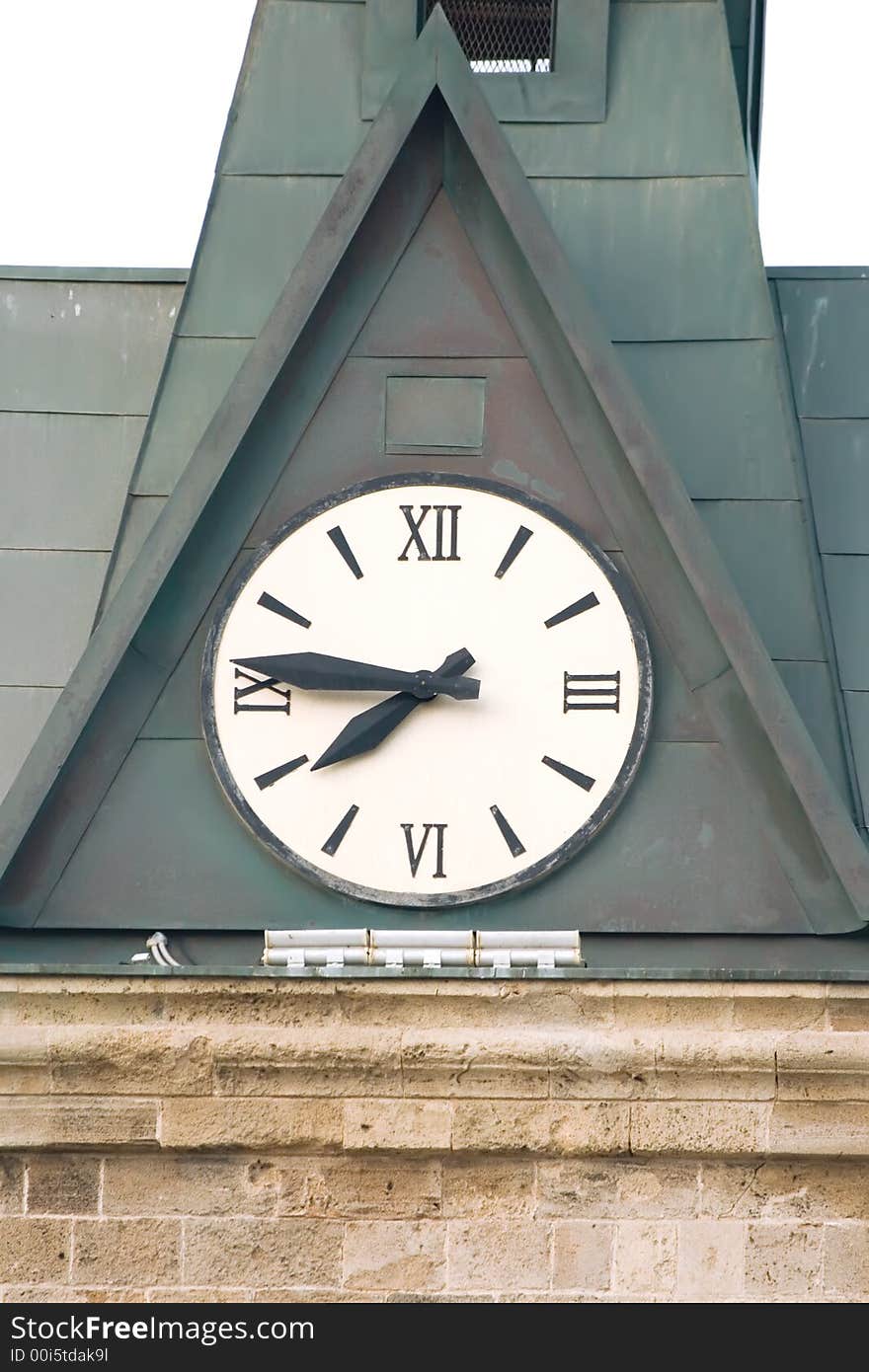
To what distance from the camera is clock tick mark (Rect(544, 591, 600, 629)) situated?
11281 mm

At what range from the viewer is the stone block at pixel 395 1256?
10.5m

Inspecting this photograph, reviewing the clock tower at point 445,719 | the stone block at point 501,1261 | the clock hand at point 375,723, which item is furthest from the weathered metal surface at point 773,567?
the stone block at point 501,1261

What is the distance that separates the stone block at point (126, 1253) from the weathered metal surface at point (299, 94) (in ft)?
13.1

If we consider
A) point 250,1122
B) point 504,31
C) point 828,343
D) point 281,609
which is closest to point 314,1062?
point 250,1122

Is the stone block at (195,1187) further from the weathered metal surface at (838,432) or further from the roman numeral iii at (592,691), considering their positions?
the weathered metal surface at (838,432)

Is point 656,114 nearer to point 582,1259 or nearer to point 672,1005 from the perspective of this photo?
point 672,1005

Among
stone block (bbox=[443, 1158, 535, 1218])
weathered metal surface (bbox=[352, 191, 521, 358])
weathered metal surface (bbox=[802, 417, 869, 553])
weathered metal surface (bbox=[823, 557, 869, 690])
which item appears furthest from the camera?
weathered metal surface (bbox=[802, 417, 869, 553])

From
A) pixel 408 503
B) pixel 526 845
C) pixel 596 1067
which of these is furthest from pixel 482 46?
pixel 596 1067

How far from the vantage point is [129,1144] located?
34.8ft

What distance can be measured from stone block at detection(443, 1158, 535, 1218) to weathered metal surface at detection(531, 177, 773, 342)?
3.11 meters

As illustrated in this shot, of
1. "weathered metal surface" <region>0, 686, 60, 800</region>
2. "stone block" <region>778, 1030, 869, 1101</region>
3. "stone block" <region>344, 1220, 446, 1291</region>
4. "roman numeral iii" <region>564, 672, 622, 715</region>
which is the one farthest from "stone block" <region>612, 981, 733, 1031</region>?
"weathered metal surface" <region>0, 686, 60, 800</region>

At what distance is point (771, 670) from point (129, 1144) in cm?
243

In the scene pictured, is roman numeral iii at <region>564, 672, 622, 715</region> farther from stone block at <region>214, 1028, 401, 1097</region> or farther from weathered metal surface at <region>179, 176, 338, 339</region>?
weathered metal surface at <region>179, 176, 338, 339</region>

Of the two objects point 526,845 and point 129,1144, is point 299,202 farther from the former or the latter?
point 129,1144
